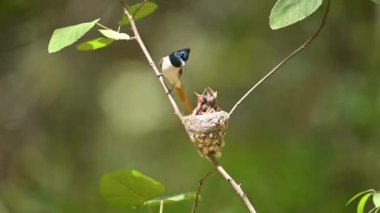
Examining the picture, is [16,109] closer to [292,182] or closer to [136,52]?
[136,52]

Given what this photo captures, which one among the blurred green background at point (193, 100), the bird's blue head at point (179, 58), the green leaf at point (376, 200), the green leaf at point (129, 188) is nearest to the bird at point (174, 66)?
the bird's blue head at point (179, 58)

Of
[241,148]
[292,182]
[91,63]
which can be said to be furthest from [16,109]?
[292,182]

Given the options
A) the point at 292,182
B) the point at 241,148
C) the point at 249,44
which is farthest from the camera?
the point at 249,44

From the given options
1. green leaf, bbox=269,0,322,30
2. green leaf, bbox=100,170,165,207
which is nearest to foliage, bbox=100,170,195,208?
green leaf, bbox=100,170,165,207

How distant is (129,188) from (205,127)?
123mm

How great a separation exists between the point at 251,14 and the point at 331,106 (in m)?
0.40

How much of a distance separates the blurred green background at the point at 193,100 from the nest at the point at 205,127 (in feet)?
4.07

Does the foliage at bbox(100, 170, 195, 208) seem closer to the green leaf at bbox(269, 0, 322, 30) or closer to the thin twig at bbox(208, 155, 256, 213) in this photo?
the thin twig at bbox(208, 155, 256, 213)

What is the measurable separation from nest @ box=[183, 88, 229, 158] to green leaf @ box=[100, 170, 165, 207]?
0.08 m

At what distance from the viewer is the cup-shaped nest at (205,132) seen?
849 mm

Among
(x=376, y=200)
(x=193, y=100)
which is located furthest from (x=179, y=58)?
(x=193, y=100)

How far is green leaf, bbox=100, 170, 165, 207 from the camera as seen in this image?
Answer: 89 centimetres

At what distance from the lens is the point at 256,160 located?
225 cm

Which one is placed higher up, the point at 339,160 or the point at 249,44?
the point at 249,44
